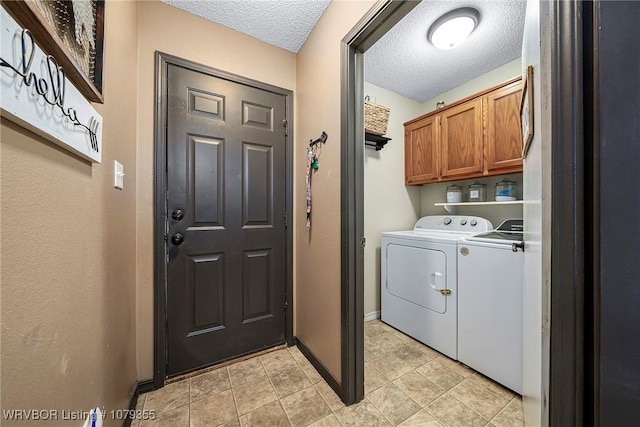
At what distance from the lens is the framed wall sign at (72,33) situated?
43 cm

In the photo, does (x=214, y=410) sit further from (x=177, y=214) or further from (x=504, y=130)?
(x=504, y=130)

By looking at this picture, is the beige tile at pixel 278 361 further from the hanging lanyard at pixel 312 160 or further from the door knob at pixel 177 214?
the door knob at pixel 177 214

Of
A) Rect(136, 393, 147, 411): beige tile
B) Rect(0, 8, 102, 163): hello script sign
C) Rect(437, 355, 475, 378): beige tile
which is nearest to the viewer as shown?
Rect(0, 8, 102, 163): hello script sign

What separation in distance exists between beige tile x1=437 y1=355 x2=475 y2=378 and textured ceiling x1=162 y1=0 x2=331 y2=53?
2.71 metres

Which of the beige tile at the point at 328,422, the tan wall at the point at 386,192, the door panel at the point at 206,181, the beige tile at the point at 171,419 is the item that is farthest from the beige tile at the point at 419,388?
the door panel at the point at 206,181

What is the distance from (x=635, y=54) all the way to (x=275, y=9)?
1.83 m

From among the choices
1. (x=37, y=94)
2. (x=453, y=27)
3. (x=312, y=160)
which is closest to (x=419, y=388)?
(x=312, y=160)

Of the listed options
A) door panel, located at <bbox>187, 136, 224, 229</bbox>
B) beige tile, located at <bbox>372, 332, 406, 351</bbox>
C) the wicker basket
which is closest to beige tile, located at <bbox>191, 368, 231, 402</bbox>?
door panel, located at <bbox>187, 136, 224, 229</bbox>

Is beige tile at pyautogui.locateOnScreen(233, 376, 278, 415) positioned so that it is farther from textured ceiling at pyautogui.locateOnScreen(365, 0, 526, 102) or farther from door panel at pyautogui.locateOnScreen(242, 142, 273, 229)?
textured ceiling at pyautogui.locateOnScreen(365, 0, 526, 102)

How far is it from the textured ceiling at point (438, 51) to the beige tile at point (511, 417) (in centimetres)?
254

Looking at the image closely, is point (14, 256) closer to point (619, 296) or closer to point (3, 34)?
point (3, 34)

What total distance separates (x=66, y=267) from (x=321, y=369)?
147cm

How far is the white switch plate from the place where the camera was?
982 mm

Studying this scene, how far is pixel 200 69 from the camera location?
61.7 inches
